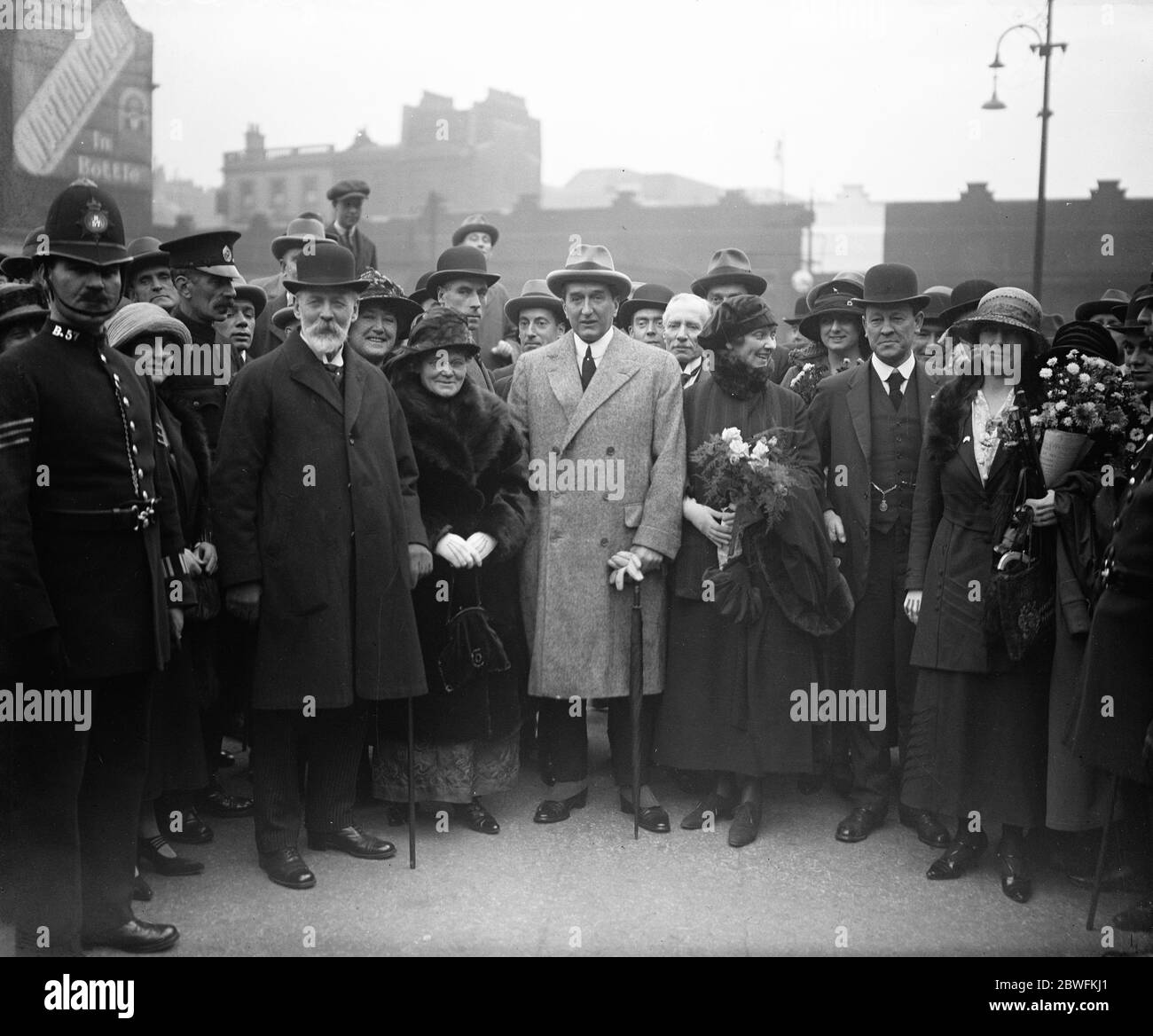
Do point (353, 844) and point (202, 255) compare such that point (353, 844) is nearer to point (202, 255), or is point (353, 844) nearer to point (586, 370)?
point (586, 370)

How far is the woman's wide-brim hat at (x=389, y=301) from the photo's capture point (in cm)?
584

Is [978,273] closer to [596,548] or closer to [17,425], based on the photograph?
[596,548]

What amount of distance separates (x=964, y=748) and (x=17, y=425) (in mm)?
4062

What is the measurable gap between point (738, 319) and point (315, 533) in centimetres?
233

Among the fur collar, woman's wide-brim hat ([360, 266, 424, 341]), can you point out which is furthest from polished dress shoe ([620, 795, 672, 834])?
woman's wide-brim hat ([360, 266, 424, 341])

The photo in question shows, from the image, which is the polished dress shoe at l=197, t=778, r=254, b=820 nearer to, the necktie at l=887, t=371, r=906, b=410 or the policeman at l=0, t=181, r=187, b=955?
the policeman at l=0, t=181, r=187, b=955

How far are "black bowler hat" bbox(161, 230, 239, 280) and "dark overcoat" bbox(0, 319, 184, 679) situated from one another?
1.67 metres

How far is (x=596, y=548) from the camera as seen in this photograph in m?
5.56

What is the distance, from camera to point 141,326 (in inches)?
191

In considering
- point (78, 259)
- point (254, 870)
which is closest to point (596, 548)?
point (254, 870)

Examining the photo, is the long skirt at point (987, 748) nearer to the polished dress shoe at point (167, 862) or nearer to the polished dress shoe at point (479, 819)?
the polished dress shoe at point (479, 819)

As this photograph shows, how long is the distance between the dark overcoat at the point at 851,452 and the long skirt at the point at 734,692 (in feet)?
1.64
